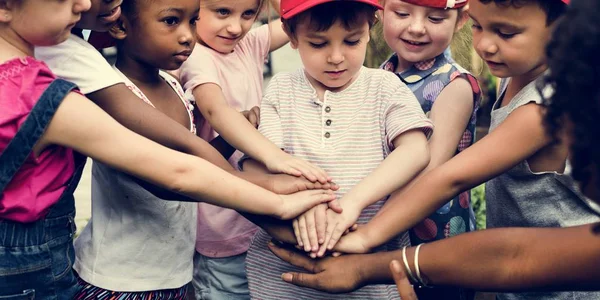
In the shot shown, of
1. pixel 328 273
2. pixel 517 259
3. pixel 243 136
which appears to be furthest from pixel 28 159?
pixel 517 259

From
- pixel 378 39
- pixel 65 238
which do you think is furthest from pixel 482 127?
pixel 65 238

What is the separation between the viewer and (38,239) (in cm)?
226

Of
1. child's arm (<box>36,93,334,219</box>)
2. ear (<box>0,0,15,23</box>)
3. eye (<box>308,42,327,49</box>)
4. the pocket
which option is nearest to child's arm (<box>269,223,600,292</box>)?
child's arm (<box>36,93,334,219</box>)

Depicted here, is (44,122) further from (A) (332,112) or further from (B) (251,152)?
(A) (332,112)

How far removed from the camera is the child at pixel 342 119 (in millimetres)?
2645

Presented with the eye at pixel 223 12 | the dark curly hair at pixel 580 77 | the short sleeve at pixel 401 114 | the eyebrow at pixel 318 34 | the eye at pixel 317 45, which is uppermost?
the dark curly hair at pixel 580 77

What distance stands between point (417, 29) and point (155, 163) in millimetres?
1159

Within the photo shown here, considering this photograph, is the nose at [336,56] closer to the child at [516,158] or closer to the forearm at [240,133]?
the forearm at [240,133]

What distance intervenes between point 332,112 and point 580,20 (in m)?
1.21

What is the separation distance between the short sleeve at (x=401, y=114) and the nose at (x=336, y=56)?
0.19m

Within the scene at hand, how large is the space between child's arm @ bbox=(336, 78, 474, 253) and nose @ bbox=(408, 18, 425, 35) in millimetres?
Result: 222

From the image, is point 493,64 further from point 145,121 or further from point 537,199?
point 145,121

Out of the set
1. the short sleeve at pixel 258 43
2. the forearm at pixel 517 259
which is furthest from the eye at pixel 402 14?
the forearm at pixel 517 259

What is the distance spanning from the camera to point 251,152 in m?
2.72
